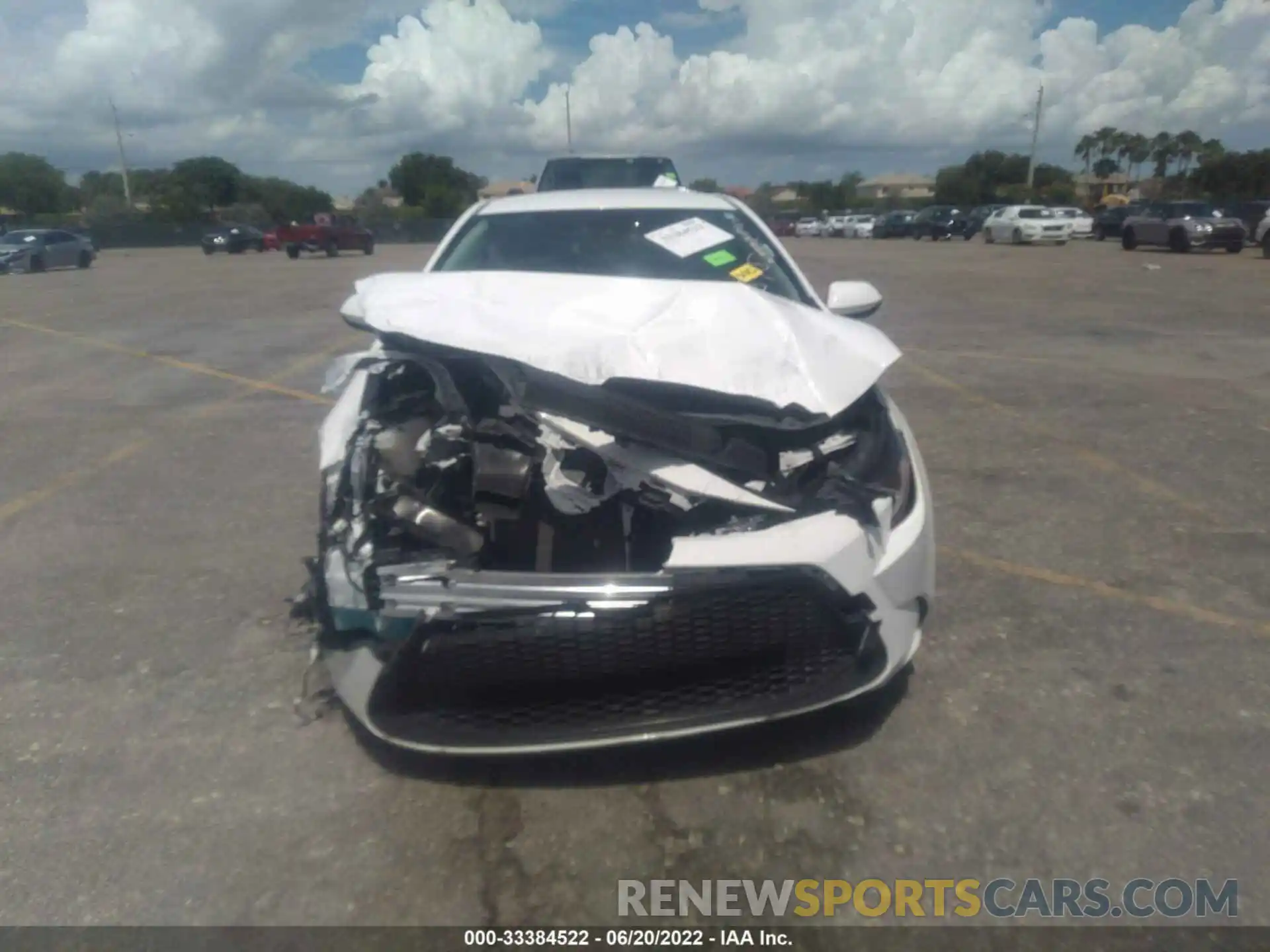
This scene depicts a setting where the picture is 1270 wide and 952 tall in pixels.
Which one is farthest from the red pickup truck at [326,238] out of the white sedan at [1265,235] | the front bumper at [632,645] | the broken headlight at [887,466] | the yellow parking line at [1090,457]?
the front bumper at [632,645]

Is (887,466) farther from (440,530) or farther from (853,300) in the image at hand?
(853,300)

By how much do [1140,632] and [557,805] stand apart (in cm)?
227

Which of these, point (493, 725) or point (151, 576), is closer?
point (493, 725)

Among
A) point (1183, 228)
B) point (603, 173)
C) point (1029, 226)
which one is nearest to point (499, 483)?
point (603, 173)

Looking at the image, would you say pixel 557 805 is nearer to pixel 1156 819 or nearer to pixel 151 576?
pixel 1156 819

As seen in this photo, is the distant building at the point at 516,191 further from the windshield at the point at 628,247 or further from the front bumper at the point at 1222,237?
the front bumper at the point at 1222,237

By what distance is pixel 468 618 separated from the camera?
99.3 inches

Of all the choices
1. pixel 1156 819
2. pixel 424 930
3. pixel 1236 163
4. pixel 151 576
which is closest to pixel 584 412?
pixel 424 930

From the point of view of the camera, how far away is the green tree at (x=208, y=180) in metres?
86.0

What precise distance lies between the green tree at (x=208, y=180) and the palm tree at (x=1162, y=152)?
77770mm

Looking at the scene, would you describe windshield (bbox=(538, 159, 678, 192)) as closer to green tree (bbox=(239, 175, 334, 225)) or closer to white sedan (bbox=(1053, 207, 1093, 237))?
white sedan (bbox=(1053, 207, 1093, 237))

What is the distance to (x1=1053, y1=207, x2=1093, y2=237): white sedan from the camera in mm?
38062

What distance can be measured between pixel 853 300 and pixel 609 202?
1368 mm

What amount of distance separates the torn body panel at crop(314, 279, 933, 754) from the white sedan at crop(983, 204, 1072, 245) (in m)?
36.9
